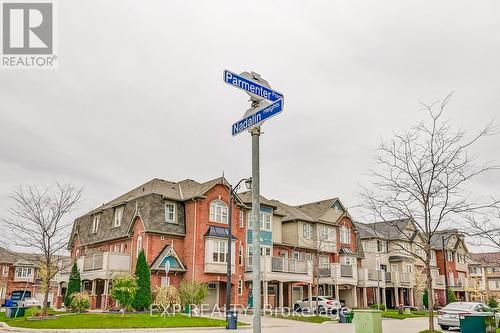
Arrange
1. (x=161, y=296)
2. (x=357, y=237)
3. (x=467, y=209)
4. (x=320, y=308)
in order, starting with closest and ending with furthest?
1. (x=467, y=209)
2. (x=161, y=296)
3. (x=320, y=308)
4. (x=357, y=237)

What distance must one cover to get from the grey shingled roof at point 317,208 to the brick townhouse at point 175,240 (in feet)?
34.5

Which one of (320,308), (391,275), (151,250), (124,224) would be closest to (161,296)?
(151,250)

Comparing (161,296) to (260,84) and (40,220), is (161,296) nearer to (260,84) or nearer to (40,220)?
(40,220)

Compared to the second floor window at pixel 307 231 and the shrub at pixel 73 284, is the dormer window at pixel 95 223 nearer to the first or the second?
the shrub at pixel 73 284

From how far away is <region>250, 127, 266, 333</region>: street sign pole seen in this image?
5863 mm

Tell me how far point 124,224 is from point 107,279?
4981mm

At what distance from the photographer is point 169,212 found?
3616 centimetres

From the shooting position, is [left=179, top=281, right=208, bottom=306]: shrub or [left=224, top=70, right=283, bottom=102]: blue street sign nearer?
[left=224, top=70, right=283, bottom=102]: blue street sign

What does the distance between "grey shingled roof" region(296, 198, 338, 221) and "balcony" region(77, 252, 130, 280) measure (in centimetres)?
1870

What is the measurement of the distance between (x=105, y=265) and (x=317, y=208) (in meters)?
22.3

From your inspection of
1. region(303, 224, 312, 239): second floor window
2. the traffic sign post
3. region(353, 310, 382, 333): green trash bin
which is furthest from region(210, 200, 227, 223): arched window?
the traffic sign post

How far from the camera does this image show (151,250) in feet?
111

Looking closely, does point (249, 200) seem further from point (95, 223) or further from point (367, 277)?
point (367, 277)

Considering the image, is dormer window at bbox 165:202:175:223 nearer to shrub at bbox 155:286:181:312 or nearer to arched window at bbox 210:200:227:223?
arched window at bbox 210:200:227:223
